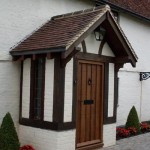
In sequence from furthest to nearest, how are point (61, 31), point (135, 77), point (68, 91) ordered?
point (135, 77) → point (61, 31) → point (68, 91)

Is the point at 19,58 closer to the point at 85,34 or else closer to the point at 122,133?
the point at 85,34

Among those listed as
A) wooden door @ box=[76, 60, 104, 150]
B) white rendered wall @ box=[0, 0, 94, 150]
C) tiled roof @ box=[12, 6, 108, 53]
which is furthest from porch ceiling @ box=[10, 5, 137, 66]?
wooden door @ box=[76, 60, 104, 150]

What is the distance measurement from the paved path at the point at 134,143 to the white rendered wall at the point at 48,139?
1692 millimetres

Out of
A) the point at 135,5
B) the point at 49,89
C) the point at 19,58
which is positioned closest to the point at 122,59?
the point at 49,89

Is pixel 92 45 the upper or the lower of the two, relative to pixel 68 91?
upper

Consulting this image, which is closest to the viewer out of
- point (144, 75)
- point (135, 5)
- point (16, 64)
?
point (16, 64)

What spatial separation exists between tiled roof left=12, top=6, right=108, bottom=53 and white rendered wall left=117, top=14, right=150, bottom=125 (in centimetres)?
A: 465

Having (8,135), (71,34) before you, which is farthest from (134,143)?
(71,34)

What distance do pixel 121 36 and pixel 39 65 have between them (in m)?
2.40

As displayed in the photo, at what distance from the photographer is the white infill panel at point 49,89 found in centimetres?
816

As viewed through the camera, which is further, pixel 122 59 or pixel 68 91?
pixel 122 59

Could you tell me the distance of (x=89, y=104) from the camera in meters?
9.10

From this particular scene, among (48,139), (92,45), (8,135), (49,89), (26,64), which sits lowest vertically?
(48,139)

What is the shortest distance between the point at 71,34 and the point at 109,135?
11.4ft
